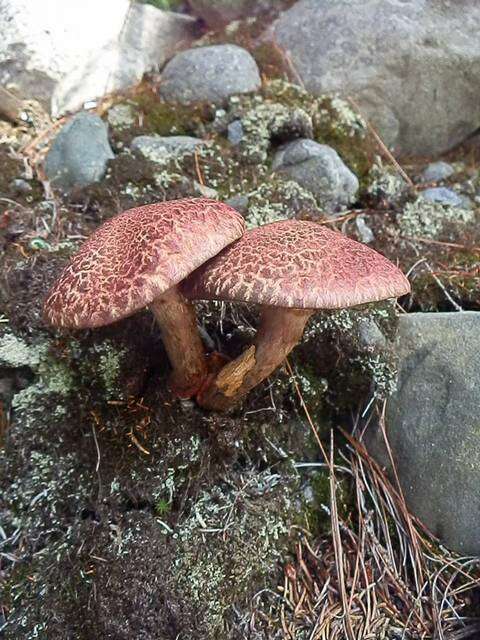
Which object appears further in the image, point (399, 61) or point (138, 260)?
point (399, 61)

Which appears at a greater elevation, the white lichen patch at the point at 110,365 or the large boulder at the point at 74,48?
the large boulder at the point at 74,48

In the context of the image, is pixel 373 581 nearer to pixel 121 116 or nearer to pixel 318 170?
pixel 318 170

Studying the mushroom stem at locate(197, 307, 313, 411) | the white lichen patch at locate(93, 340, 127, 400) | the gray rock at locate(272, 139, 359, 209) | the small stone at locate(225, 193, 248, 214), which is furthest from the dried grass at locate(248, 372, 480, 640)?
the gray rock at locate(272, 139, 359, 209)

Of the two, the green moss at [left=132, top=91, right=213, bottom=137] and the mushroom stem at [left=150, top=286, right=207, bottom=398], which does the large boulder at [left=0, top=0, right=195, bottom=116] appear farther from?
the mushroom stem at [left=150, top=286, right=207, bottom=398]

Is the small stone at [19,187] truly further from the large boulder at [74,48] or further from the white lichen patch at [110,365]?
the white lichen patch at [110,365]

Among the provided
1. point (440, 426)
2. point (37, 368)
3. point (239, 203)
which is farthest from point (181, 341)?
point (440, 426)

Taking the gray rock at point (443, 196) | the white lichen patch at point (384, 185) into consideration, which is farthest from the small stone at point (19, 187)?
the gray rock at point (443, 196)
